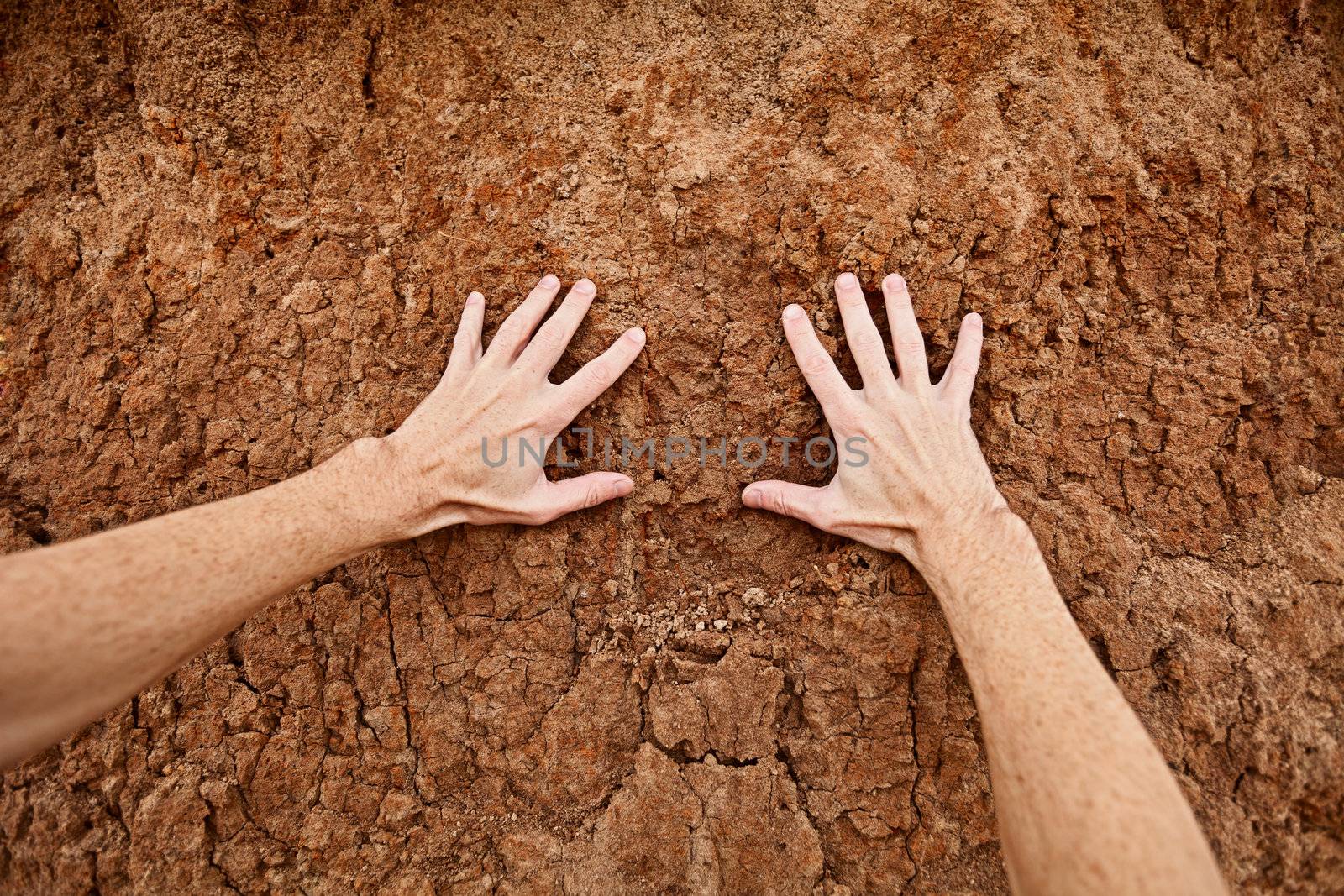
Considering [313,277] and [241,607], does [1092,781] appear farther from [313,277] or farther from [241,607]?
[313,277]

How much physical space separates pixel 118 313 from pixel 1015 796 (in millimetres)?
2477

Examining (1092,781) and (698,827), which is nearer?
(1092,781)

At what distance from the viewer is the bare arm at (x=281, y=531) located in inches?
51.3

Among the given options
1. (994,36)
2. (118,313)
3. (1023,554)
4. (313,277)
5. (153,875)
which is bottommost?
(1023,554)

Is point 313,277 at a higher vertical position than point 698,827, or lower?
higher

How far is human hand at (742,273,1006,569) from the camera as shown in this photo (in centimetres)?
162

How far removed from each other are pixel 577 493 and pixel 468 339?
19.1 inches

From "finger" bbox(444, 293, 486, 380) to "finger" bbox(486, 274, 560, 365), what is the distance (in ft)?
0.14

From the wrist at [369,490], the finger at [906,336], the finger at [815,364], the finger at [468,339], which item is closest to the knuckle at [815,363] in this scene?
the finger at [815,364]

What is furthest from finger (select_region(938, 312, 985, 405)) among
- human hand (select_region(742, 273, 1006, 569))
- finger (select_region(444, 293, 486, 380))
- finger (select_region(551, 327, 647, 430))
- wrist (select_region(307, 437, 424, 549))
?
wrist (select_region(307, 437, 424, 549))

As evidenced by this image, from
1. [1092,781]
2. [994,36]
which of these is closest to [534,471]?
[1092,781]

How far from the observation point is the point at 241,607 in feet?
4.90

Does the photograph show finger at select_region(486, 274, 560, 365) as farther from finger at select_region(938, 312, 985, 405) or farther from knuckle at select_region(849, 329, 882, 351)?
finger at select_region(938, 312, 985, 405)

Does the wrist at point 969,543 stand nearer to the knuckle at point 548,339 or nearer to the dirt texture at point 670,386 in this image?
the dirt texture at point 670,386
